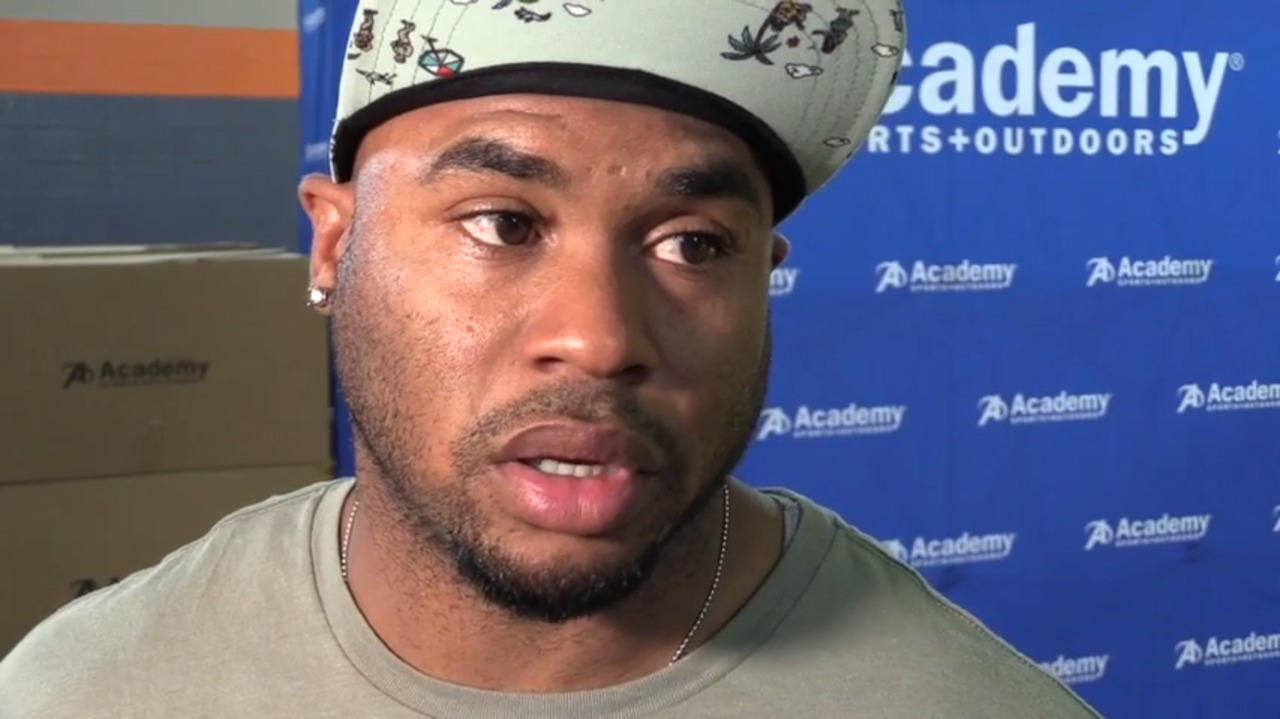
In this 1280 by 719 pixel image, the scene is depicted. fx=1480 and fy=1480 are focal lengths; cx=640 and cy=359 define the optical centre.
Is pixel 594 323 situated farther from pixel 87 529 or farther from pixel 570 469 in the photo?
pixel 87 529

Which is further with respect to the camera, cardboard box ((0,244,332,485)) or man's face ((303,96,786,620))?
cardboard box ((0,244,332,485))

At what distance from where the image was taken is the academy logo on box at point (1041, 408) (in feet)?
8.52

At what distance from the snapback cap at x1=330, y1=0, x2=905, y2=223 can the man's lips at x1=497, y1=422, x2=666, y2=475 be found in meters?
0.19

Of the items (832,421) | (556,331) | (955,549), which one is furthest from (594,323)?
(955,549)

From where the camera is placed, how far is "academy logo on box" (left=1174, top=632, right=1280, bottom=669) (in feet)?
9.25

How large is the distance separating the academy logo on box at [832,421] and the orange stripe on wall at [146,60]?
0.93 meters

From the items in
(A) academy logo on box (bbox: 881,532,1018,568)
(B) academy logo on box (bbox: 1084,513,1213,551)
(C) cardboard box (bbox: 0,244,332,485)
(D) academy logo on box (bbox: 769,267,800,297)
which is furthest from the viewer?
(B) academy logo on box (bbox: 1084,513,1213,551)

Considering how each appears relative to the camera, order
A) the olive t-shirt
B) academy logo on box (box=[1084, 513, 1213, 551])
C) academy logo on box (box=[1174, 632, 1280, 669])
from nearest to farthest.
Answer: the olive t-shirt
academy logo on box (box=[1084, 513, 1213, 551])
academy logo on box (box=[1174, 632, 1280, 669])

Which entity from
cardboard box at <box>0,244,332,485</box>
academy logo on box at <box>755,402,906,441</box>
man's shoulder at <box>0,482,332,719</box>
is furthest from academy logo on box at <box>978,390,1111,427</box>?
man's shoulder at <box>0,482,332,719</box>

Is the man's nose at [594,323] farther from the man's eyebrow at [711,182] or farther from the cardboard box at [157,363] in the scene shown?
the cardboard box at [157,363]

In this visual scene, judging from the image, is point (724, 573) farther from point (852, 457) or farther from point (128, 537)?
point (852, 457)

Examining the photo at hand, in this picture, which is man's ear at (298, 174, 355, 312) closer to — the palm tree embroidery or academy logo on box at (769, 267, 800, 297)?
the palm tree embroidery

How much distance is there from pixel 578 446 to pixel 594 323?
70 millimetres

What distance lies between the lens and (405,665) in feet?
3.16
